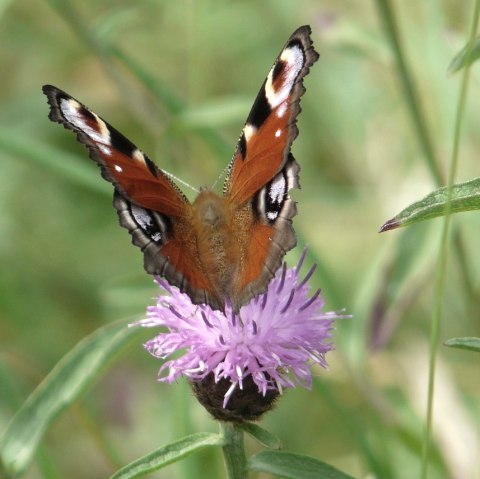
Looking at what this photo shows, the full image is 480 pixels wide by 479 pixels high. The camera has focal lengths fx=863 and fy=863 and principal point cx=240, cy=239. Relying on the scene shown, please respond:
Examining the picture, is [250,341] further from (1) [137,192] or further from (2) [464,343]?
(2) [464,343]

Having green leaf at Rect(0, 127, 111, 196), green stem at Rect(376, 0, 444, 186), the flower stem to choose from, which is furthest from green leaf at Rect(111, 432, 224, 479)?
green leaf at Rect(0, 127, 111, 196)

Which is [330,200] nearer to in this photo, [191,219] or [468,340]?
[191,219]

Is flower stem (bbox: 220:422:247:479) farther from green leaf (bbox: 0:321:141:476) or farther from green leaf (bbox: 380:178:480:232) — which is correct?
green leaf (bbox: 380:178:480:232)

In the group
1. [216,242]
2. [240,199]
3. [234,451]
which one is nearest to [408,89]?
[240,199]

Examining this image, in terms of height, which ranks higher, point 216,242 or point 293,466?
point 216,242

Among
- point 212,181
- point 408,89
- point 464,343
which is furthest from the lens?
point 212,181

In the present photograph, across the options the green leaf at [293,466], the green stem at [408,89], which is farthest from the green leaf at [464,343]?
the green stem at [408,89]
